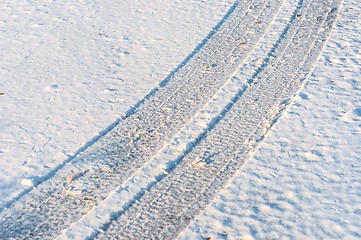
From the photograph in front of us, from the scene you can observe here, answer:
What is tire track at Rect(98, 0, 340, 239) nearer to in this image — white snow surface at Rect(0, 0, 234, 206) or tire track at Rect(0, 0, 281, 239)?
tire track at Rect(0, 0, 281, 239)

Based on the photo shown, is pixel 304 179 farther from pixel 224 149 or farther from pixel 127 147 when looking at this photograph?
pixel 127 147

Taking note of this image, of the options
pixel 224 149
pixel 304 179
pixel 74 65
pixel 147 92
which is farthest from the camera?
pixel 74 65

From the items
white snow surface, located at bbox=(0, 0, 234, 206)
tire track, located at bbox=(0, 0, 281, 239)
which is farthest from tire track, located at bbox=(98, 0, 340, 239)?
white snow surface, located at bbox=(0, 0, 234, 206)

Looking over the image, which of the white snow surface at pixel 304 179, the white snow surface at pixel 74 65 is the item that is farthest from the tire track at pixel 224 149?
the white snow surface at pixel 74 65

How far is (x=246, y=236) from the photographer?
321 centimetres

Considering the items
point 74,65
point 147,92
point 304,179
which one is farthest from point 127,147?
point 74,65

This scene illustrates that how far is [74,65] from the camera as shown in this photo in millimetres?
5289

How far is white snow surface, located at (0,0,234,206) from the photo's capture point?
163 inches

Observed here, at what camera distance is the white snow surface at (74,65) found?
163 inches

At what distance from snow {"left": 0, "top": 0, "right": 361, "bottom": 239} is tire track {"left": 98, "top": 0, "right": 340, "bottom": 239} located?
0.09 metres

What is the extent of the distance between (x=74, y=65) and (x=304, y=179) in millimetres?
2649

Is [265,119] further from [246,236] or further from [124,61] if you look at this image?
[124,61]

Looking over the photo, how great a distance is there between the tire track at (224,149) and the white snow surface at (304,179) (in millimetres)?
91

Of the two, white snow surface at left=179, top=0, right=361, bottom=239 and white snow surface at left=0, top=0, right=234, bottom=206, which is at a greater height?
white snow surface at left=179, top=0, right=361, bottom=239
